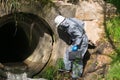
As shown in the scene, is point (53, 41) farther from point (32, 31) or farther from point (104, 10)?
point (104, 10)

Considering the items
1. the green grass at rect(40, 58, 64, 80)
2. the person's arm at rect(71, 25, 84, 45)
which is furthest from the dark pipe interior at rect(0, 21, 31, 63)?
the person's arm at rect(71, 25, 84, 45)

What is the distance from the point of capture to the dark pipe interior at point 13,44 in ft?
44.8

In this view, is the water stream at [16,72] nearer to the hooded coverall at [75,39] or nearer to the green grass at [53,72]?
the green grass at [53,72]

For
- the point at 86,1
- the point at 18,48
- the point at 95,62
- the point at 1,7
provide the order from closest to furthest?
1. the point at 1,7
2. the point at 95,62
3. the point at 86,1
4. the point at 18,48

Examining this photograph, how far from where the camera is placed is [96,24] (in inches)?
506

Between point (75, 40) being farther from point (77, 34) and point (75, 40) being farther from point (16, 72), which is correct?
point (16, 72)

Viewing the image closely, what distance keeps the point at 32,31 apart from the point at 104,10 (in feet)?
7.00

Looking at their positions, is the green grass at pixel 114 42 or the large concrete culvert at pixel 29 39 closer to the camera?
the green grass at pixel 114 42

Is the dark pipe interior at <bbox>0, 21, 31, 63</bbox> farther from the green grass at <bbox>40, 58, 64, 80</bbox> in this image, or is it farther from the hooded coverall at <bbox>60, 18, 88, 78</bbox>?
the hooded coverall at <bbox>60, 18, 88, 78</bbox>

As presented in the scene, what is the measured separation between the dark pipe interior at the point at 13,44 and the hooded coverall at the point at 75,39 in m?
1.75

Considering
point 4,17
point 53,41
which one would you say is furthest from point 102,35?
point 4,17

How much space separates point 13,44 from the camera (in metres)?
14.9

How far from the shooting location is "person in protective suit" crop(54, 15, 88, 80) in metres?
11.6

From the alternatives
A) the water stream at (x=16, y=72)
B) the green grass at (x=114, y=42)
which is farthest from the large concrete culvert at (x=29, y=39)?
the green grass at (x=114, y=42)
